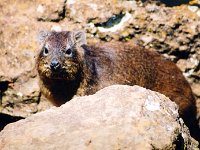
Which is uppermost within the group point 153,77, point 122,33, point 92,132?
point 92,132

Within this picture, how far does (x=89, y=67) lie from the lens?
7914 millimetres

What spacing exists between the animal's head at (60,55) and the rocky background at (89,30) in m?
0.82

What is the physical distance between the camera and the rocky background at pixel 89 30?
27.5ft

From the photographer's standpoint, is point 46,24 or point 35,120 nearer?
point 35,120

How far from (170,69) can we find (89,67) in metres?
1.49

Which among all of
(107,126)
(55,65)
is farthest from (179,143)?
(55,65)

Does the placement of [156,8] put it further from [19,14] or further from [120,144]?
[120,144]

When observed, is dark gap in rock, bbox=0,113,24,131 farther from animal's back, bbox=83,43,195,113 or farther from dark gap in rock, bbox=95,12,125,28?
dark gap in rock, bbox=95,12,125,28

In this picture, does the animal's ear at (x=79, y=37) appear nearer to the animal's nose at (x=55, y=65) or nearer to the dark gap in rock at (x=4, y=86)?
the animal's nose at (x=55, y=65)

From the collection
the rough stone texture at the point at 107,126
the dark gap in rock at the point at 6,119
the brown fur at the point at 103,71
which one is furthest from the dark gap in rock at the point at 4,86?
the rough stone texture at the point at 107,126

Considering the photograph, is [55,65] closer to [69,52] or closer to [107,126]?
[69,52]

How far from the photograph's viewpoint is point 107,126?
4.94m

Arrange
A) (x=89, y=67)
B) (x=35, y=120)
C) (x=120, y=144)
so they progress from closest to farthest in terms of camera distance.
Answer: (x=120, y=144)
(x=35, y=120)
(x=89, y=67)

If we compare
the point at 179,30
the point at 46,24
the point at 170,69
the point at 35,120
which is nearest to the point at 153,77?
the point at 170,69
